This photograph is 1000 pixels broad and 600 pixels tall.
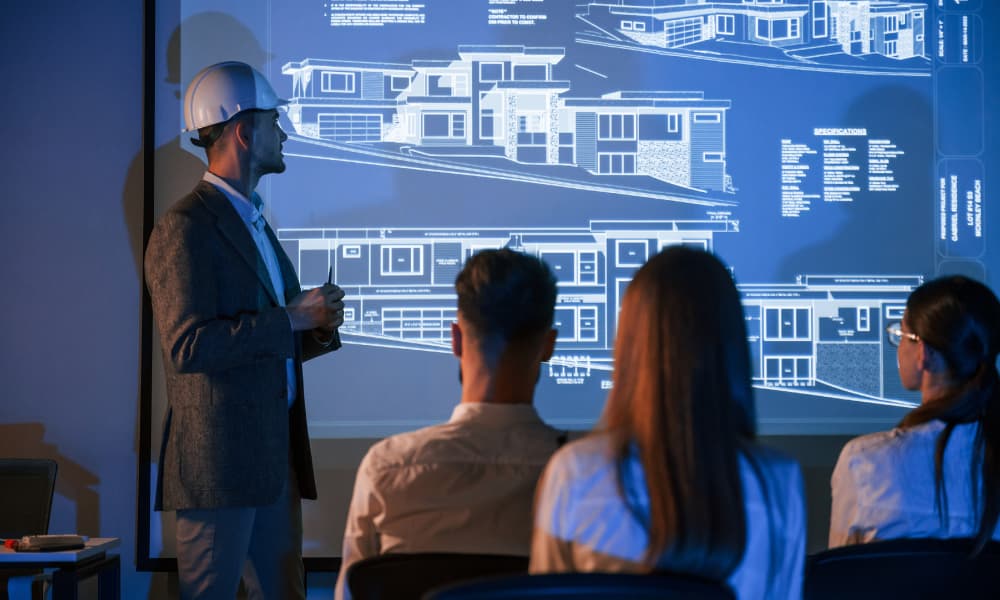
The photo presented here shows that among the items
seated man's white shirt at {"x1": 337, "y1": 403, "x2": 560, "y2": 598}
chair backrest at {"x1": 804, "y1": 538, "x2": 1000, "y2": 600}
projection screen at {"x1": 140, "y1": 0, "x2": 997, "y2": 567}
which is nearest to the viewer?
chair backrest at {"x1": 804, "y1": 538, "x2": 1000, "y2": 600}

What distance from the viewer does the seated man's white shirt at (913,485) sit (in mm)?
1791

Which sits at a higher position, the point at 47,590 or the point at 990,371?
the point at 990,371

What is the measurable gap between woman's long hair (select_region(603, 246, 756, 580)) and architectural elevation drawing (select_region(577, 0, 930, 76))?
265 cm

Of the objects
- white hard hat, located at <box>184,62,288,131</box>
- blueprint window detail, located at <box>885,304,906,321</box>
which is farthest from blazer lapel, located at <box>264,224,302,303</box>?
blueprint window detail, located at <box>885,304,906,321</box>

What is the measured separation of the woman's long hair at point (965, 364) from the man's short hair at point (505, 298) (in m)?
0.79

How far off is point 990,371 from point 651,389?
3.39 ft

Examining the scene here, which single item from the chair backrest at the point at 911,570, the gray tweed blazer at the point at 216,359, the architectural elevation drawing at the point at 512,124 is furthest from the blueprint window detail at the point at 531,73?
the chair backrest at the point at 911,570

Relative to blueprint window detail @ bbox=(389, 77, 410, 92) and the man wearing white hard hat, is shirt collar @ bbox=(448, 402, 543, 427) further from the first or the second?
blueprint window detail @ bbox=(389, 77, 410, 92)

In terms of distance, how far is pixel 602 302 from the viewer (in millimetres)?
3721

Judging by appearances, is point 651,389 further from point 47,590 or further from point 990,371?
point 47,590

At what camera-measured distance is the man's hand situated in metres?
2.46

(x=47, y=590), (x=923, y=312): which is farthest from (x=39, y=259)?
(x=923, y=312)

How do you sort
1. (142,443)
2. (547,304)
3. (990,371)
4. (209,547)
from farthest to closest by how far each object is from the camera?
(142,443), (209,547), (990,371), (547,304)

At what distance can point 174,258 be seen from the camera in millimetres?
2385
